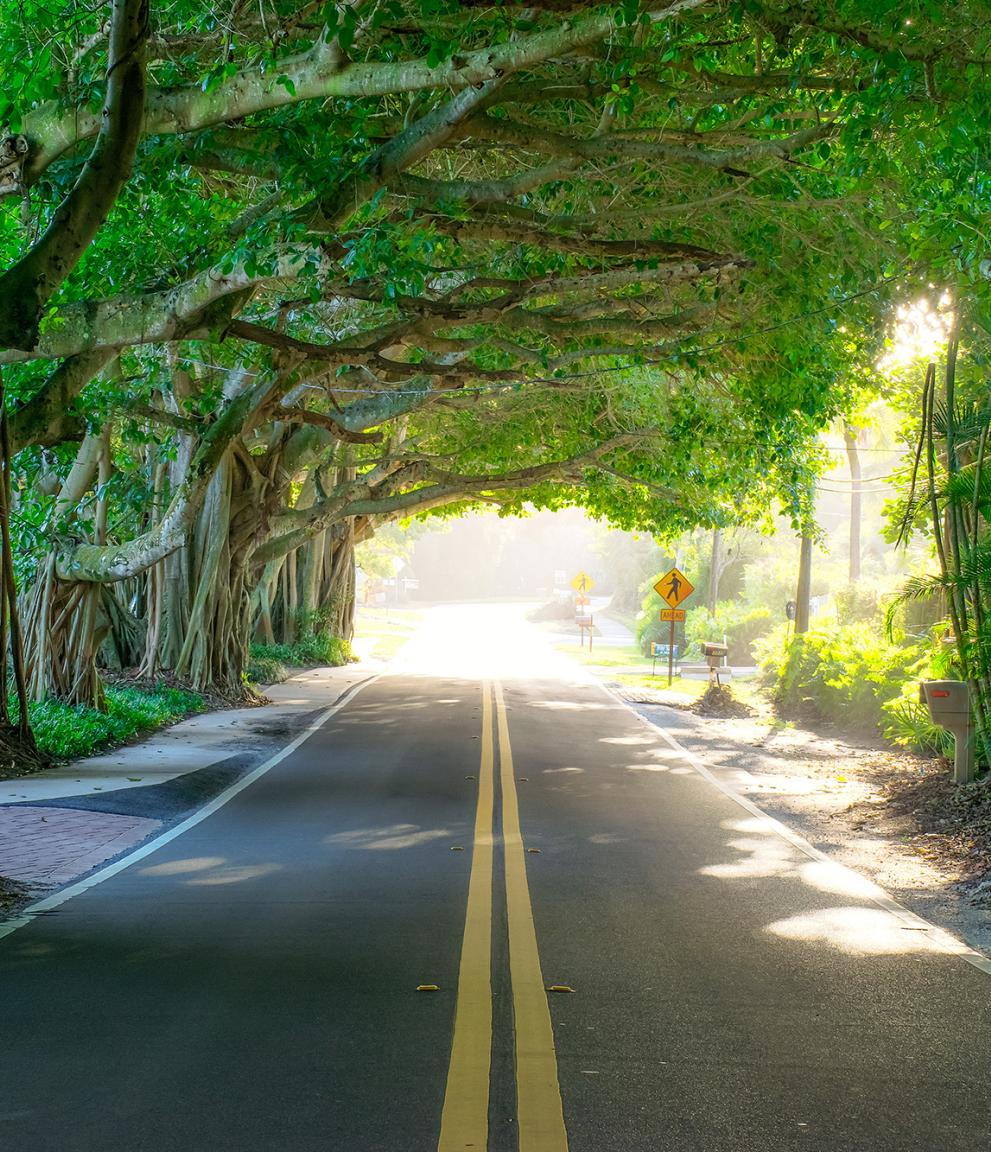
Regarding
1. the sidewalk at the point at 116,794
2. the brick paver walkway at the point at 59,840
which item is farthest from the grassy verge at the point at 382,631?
the brick paver walkway at the point at 59,840

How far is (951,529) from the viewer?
15.1 meters

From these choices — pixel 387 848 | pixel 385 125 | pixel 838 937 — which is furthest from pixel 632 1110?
pixel 385 125

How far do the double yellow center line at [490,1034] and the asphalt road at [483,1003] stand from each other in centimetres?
2

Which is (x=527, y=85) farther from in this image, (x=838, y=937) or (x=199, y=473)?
(x=199, y=473)

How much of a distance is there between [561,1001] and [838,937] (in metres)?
2.17

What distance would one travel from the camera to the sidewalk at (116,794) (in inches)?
371

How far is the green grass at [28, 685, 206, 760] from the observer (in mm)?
15109

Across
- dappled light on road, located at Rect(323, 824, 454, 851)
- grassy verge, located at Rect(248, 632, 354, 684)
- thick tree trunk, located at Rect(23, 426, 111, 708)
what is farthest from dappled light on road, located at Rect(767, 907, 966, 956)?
grassy verge, located at Rect(248, 632, 354, 684)

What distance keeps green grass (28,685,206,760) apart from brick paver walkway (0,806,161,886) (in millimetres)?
3694

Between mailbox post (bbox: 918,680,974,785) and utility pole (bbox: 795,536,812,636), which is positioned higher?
utility pole (bbox: 795,536,812,636)

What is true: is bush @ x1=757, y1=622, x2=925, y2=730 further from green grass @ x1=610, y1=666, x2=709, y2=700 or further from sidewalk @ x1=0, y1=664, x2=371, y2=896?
sidewalk @ x1=0, y1=664, x2=371, y2=896

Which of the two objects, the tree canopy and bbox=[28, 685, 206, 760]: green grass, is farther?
bbox=[28, 685, 206, 760]: green grass

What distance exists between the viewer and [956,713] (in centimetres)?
1249

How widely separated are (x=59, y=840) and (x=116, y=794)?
2157 millimetres
